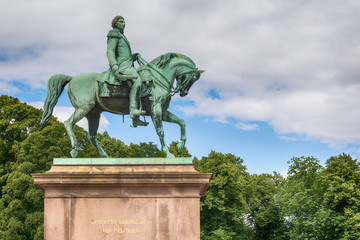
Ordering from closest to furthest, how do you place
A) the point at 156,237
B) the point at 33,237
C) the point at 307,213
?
the point at 156,237 → the point at 33,237 → the point at 307,213

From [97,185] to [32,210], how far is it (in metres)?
25.0

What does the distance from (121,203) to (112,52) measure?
4.42 m

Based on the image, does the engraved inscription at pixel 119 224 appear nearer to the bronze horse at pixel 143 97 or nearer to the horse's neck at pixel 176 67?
the bronze horse at pixel 143 97

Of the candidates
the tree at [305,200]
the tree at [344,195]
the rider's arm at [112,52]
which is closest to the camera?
the rider's arm at [112,52]

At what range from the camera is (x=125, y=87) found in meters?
14.8

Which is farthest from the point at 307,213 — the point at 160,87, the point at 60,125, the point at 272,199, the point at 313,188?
the point at 160,87

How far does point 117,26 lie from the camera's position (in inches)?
616

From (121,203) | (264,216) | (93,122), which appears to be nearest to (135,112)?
(93,122)

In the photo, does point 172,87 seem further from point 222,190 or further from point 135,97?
point 222,190

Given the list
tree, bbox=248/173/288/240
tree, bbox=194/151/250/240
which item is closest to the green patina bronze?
tree, bbox=194/151/250/240

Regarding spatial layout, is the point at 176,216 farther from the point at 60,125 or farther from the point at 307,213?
the point at 307,213

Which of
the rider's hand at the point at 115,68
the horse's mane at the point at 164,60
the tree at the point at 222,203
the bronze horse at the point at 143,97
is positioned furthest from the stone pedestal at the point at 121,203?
the tree at the point at 222,203

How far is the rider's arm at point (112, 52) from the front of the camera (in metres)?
14.9

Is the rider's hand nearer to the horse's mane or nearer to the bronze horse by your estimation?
the bronze horse
